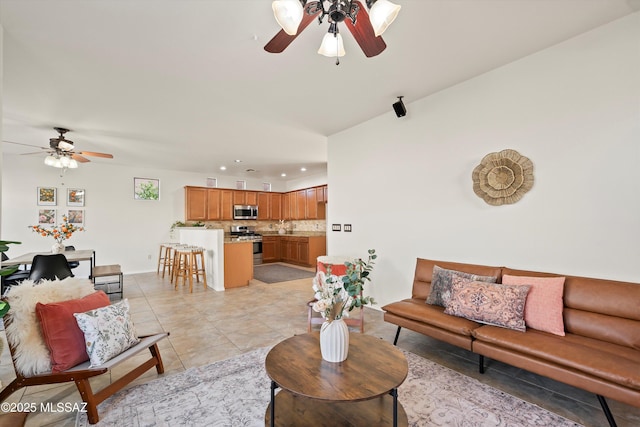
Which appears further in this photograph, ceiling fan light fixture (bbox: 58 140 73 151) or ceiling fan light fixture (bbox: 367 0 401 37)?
ceiling fan light fixture (bbox: 58 140 73 151)

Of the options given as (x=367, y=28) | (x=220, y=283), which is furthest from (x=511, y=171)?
(x=220, y=283)

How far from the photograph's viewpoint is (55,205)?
240 inches

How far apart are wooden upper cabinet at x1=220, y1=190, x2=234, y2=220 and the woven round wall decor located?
677 cm

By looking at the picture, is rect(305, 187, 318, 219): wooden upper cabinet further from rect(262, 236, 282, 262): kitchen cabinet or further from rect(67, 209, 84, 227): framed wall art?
rect(67, 209, 84, 227): framed wall art

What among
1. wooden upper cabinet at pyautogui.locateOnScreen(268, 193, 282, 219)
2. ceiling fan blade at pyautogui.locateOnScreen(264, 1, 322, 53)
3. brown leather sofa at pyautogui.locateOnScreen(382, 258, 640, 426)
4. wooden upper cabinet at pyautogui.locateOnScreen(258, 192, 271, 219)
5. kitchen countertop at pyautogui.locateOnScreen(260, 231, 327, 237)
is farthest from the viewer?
wooden upper cabinet at pyautogui.locateOnScreen(268, 193, 282, 219)

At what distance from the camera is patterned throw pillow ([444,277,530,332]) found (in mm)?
2256

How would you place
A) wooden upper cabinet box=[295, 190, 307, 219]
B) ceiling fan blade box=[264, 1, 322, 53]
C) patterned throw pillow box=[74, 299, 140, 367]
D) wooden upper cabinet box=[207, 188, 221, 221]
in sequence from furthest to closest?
wooden upper cabinet box=[295, 190, 307, 219], wooden upper cabinet box=[207, 188, 221, 221], patterned throw pillow box=[74, 299, 140, 367], ceiling fan blade box=[264, 1, 322, 53]

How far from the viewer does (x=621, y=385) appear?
1.59 metres

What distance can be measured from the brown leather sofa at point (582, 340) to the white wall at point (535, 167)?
0.80 ft

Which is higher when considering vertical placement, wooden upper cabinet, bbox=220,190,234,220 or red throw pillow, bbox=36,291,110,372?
wooden upper cabinet, bbox=220,190,234,220

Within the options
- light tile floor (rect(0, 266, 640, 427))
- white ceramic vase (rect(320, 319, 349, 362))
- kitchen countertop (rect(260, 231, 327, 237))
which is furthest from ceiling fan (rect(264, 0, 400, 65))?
kitchen countertop (rect(260, 231, 327, 237))

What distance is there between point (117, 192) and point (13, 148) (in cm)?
187

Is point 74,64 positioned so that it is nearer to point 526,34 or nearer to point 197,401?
point 197,401

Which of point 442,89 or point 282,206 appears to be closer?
point 442,89
